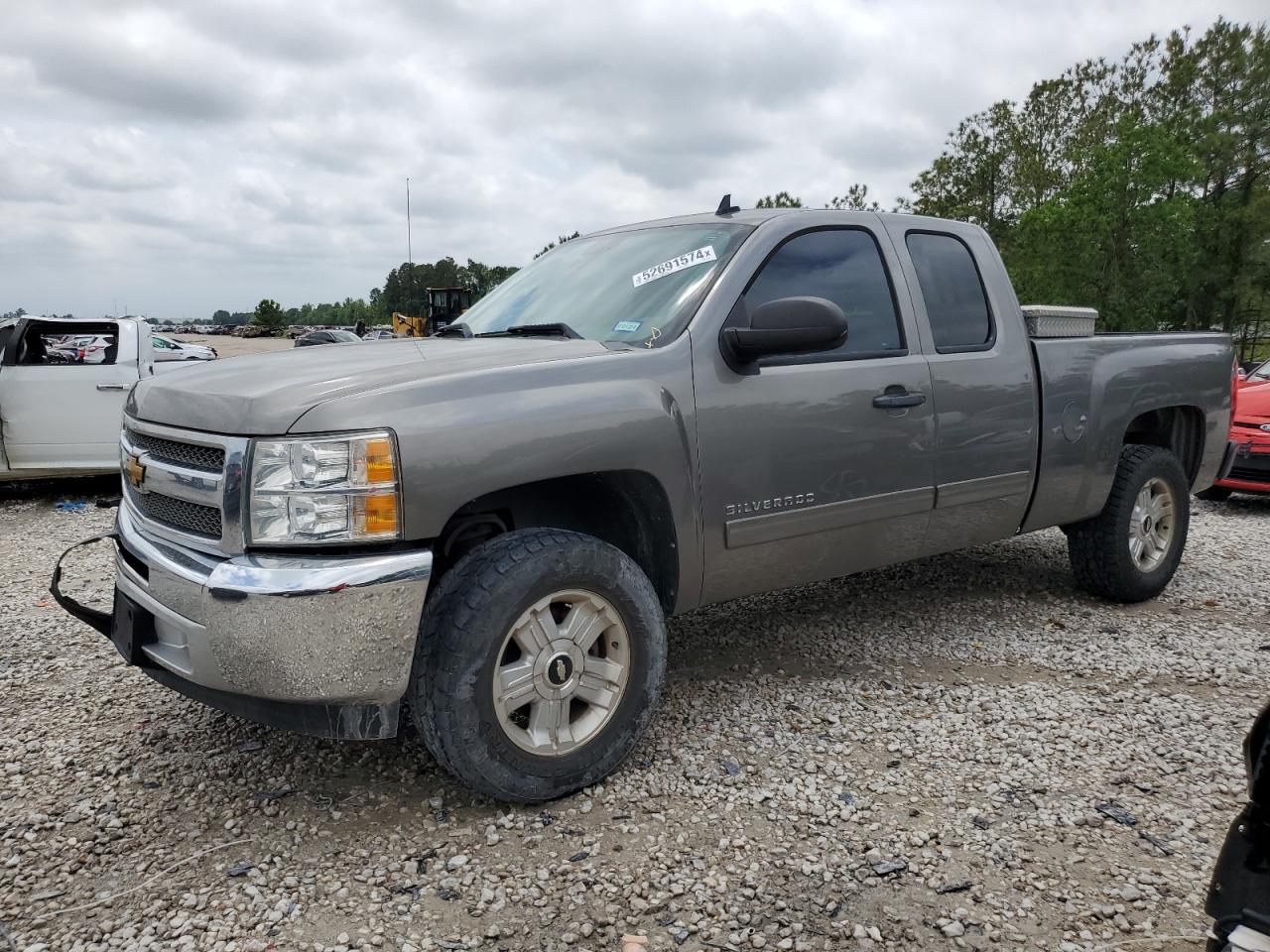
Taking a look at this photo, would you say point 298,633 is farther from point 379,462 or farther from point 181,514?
point 181,514

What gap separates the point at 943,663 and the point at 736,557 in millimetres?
1427

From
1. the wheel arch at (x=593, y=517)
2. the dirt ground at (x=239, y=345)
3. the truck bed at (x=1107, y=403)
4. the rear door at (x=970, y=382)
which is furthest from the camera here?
the dirt ground at (x=239, y=345)

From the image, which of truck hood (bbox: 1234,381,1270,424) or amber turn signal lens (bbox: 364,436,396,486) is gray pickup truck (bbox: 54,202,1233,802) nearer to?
amber turn signal lens (bbox: 364,436,396,486)

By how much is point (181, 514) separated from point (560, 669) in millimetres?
1217

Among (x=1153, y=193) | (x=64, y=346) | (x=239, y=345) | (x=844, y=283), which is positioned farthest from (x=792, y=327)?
(x=239, y=345)

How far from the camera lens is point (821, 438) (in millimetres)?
3354

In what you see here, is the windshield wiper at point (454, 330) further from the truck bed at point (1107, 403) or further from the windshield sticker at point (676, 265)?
the truck bed at point (1107, 403)

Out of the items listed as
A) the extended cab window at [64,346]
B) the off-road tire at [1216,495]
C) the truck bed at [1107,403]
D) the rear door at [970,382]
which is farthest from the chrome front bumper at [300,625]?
the off-road tire at [1216,495]

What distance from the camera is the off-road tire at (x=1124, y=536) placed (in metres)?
4.64

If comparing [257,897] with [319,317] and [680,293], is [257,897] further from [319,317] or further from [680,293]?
[319,317]

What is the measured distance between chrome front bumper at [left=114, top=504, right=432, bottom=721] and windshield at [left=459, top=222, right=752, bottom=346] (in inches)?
49.0

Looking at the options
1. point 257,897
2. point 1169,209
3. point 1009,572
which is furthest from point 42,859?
point 1169,209

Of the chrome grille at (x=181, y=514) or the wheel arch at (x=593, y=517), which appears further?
the wheel arch at (x=593, y=517)

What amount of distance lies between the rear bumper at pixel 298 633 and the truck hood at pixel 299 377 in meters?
0.39
